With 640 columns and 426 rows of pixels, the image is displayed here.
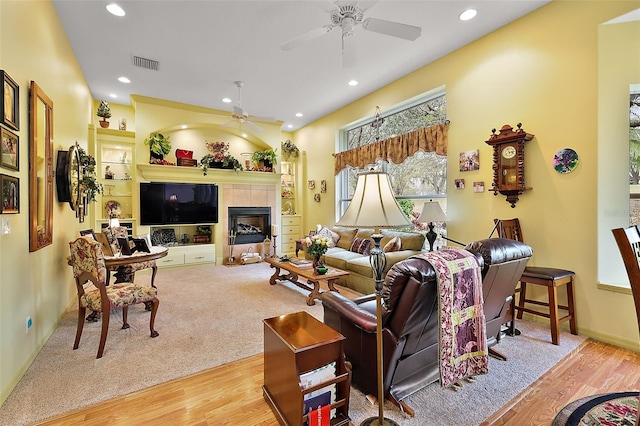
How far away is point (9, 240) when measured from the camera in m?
2.11

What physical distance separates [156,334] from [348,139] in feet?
16.7

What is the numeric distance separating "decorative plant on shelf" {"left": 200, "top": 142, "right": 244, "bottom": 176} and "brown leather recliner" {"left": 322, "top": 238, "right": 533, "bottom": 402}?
5.13m

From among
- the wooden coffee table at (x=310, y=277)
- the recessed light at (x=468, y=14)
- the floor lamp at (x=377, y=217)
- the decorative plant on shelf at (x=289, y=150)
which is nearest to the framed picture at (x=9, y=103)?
the floor lamp at (x=377, y=217)

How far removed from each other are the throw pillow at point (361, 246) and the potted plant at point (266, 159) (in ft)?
10.0

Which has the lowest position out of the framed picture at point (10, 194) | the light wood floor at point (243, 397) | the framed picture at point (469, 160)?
the light wood floor at point (243, 397)

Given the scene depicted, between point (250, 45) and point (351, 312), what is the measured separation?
12.2 feet

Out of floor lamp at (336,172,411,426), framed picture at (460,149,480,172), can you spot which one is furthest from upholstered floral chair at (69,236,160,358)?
framed picture at (460,149,480,172)

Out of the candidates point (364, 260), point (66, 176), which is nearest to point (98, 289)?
point (66, 176)

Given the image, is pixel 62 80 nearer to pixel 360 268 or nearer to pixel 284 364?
pixel 284 364

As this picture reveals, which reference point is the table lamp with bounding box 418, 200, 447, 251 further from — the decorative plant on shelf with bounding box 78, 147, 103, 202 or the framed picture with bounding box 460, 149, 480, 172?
the decorative plant on shelf with bounding box 78, 147, 103, 202

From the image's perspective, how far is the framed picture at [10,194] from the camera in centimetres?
200

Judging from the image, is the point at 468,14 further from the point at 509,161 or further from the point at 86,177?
the point at 86,177

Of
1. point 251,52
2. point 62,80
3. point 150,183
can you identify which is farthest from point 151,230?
point 251,52

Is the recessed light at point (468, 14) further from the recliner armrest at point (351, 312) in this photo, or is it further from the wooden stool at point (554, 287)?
the recliner armrest at point (351, 312)
